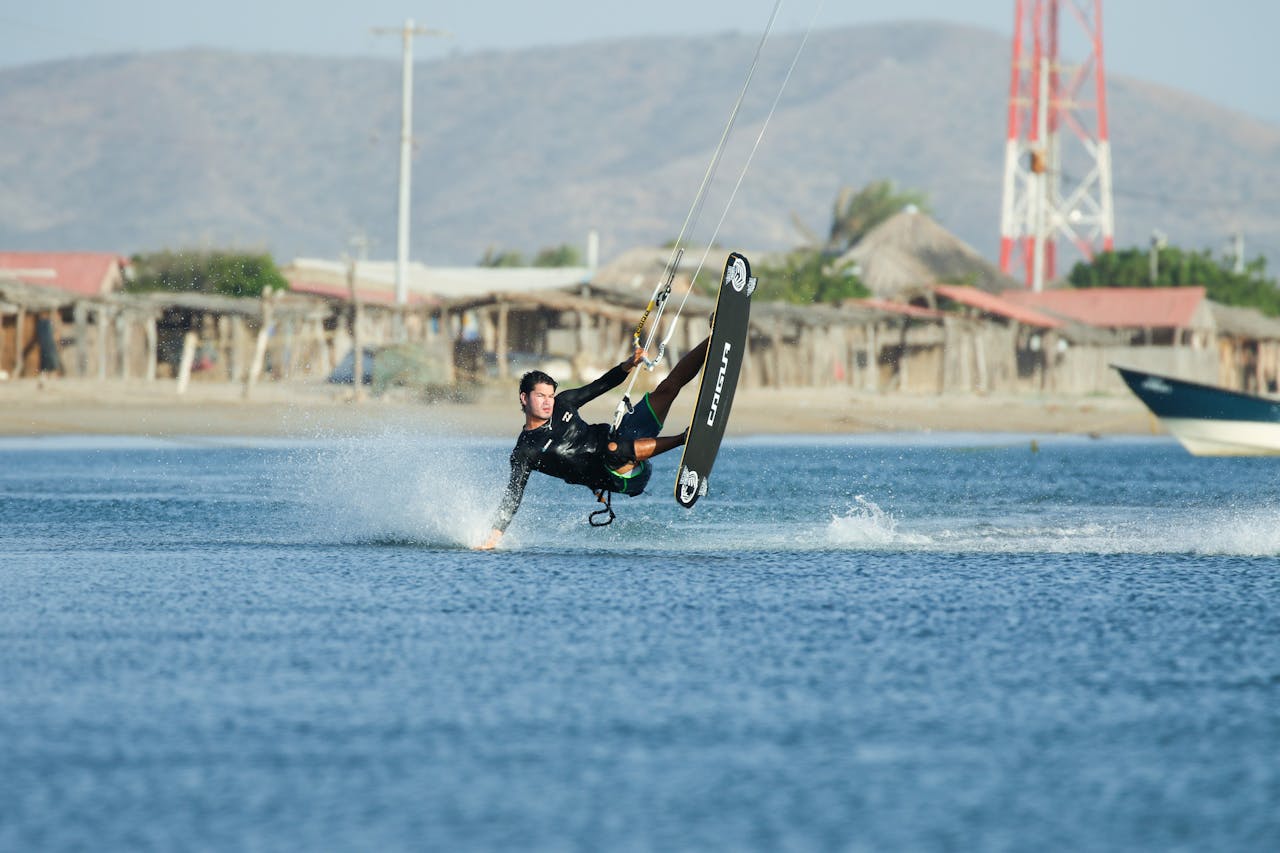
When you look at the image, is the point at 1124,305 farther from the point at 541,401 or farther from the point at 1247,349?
the point at 541,401

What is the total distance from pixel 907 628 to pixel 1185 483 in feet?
50.8

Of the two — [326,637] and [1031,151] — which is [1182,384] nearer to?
[326,637]

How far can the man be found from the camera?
39.3 feet

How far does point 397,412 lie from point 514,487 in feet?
71.6

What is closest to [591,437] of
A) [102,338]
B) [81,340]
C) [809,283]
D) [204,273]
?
[102,338]

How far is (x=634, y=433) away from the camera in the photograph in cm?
1204

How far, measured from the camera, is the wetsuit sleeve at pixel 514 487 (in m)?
12.2

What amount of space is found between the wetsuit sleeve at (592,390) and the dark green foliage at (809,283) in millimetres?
45738

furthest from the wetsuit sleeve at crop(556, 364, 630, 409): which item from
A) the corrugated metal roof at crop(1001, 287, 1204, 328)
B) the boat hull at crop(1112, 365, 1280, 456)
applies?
the corrugated metal roof at crop(1001, 287, 1204, 328)

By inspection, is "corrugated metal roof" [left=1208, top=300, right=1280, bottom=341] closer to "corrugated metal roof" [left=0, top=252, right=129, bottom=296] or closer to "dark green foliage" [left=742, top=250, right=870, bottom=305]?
"dark green foliage" [left=742, top=250, right=870, bottom=305]

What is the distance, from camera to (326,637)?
9531 mm

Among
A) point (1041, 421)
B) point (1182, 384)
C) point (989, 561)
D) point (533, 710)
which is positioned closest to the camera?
point (533, 710)

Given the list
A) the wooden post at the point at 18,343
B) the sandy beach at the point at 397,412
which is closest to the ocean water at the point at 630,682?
the sandy beach at the point at 397,412

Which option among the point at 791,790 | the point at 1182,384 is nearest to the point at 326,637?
the point at 791,790
